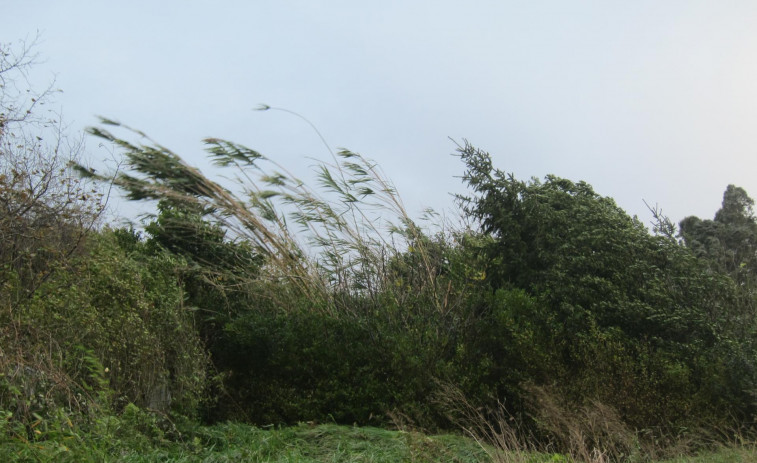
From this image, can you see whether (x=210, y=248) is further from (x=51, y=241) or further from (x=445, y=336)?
(x=445, y=336)

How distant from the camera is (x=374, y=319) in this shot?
7297 mm

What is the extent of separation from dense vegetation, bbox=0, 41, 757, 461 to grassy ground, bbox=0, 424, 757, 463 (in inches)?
4.3

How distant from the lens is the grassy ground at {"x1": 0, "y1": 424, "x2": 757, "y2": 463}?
163 inches

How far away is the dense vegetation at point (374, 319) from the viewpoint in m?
5.85

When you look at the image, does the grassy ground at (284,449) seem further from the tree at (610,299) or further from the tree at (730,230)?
the tree at (730,230)

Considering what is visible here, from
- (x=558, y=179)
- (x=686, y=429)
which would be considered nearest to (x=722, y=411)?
(x=686, y=429)

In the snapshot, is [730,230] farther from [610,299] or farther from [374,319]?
[374,319]

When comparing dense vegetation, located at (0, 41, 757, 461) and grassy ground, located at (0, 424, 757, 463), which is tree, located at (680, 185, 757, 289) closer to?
dense vegetation, located at (0, 41, 757, 461)

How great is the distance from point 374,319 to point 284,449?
90.5 inches

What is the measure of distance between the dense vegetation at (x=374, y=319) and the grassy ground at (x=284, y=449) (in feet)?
0.36

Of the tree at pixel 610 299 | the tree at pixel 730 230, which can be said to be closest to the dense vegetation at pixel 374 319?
the tree at pixel 610 299

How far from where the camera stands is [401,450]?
16.5ft

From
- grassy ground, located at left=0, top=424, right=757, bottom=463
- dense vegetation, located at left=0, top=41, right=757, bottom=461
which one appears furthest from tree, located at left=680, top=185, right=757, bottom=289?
grassy ground, located at left=0, top=424, right=757, bottom=463

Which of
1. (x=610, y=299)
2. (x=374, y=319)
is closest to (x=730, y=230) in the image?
(x=610, y=299)
